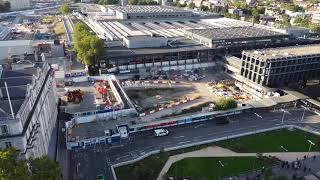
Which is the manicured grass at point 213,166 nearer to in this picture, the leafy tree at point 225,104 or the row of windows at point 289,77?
the leafy tree at point 225,104

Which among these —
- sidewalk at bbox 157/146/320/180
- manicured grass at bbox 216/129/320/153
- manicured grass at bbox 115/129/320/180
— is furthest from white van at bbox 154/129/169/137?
manicured grass at bbox 216/129/320/153

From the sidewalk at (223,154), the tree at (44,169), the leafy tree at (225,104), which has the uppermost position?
the tree at (44,169)

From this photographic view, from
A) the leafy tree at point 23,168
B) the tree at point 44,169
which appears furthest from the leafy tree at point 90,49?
the tree at point 44,169

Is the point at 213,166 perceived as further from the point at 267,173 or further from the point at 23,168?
the point at 23,168

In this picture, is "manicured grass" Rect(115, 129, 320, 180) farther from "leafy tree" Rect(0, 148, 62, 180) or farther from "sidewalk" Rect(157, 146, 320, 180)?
"leafy tree" Rect(0, 148, 62, 180)

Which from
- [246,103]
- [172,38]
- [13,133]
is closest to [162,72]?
[172,38]

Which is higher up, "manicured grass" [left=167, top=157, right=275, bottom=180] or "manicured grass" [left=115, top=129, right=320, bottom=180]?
"manicured grass" [left=115, top=129, right=320, bottom=180]

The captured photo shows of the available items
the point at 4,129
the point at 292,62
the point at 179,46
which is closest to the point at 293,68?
the point at 292,62

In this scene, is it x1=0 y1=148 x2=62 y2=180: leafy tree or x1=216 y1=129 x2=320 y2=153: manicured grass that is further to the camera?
x1=216 y1=129 x2=320 y2=153: manicured grass
